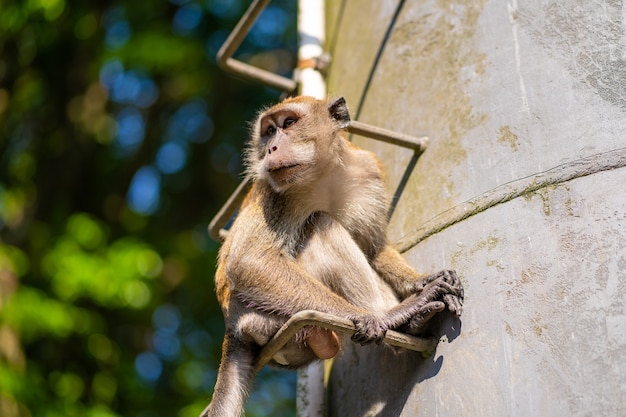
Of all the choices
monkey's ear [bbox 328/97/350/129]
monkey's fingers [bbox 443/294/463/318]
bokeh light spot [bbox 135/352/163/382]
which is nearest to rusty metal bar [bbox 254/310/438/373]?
monkey's fingers [bbox 443/294/463/318]

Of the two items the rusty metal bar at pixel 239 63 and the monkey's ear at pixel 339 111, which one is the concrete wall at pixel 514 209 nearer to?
the monkey's ear at pixel 339 111

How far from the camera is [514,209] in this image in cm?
455

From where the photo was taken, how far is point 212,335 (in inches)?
574

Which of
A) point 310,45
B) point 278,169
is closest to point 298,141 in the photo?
point 278,169

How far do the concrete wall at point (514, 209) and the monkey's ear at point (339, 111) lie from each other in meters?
0.41

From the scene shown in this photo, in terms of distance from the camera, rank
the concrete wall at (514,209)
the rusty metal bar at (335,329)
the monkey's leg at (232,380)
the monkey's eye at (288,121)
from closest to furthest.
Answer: the concrete wall at (514,209)
the rusty metal bar at (335,329)
the monkey's leg at (232,380)
the monkey's eye at (288,121)

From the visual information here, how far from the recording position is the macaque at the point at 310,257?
5.16m

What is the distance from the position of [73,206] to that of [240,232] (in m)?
9.26

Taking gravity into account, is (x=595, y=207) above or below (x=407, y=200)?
above

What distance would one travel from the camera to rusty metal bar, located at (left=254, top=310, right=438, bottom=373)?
444cm

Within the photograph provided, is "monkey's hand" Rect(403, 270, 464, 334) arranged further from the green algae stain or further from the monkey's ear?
the monkey's ear

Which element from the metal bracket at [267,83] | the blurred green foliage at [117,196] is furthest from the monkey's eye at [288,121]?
the blurred green foliage at [117,196]

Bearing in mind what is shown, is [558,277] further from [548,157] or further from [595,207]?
[548,157]

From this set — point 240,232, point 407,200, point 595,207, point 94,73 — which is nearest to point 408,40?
point 407,200
